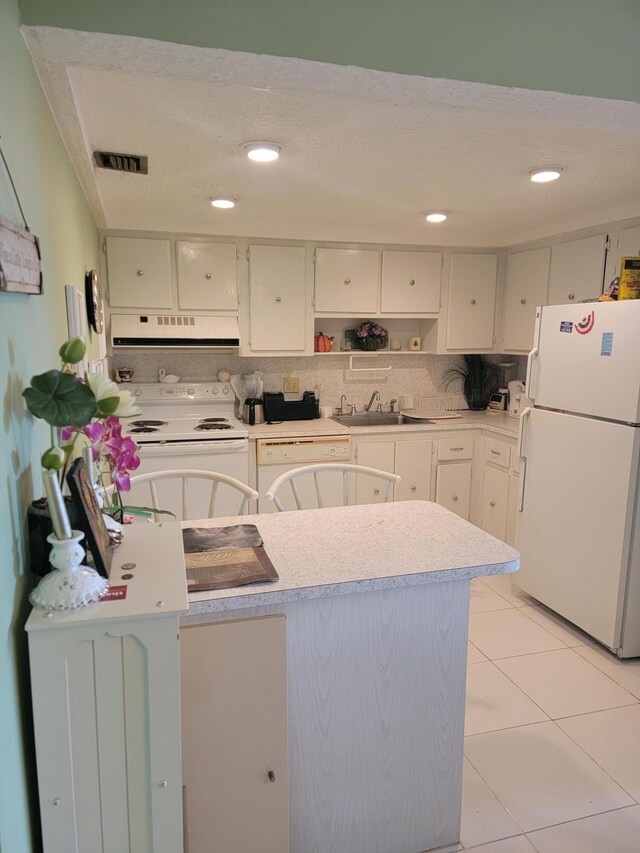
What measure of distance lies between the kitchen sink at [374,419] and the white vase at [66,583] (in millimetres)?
3239

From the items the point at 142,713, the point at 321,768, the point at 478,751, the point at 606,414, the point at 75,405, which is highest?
the point at 75,405

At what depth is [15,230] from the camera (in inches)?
37.2

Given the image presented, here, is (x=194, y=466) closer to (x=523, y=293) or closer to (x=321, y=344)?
(x=321, y=344)

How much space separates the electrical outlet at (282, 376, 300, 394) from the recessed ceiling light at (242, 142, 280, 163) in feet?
7.16

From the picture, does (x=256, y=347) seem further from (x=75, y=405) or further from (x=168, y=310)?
(x=75, y=405)

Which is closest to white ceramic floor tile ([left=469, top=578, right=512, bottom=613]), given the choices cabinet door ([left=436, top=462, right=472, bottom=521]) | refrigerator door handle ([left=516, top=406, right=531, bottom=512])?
refrigerator door handle ([left=516, top=406, right=531, bottom=512])

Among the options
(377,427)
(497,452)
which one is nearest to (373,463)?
(377,427)

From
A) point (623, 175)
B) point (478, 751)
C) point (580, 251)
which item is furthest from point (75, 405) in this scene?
point (580, 251)

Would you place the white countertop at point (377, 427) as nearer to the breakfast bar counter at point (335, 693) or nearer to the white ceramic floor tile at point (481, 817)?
the breakfast bar counter at point (335, 693)

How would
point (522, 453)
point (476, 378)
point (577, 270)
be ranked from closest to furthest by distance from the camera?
point (522, 453) → point (577, 270) → point (476, 378)

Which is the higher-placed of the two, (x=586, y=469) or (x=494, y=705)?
(x=586, y=469)

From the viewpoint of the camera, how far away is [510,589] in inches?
137

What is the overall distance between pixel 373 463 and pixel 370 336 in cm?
103

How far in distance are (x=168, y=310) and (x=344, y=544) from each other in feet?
8.33
